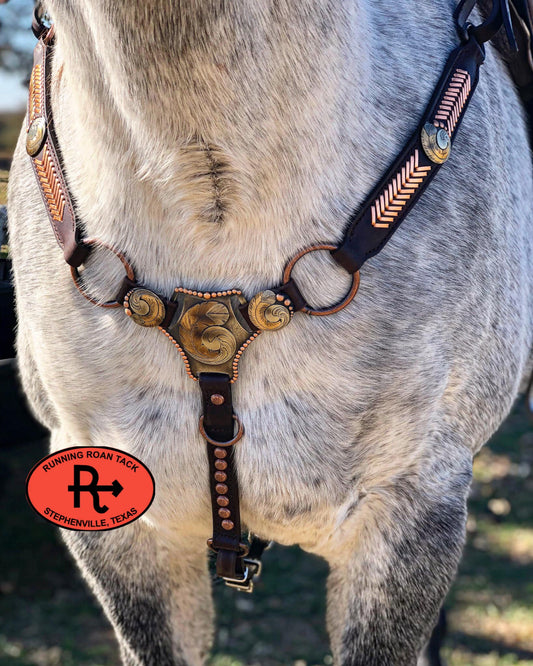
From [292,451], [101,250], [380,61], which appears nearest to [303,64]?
[380,61]

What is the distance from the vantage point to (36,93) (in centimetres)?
129

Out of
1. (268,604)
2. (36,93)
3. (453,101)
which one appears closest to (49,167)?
(36,93)

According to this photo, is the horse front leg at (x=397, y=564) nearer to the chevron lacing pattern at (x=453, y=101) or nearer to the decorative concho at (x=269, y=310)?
the decorative concho at (x=269, y=310)

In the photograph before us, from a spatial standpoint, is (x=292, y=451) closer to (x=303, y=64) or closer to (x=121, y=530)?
(x=121, y=530)

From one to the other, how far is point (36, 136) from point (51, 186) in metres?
0.10

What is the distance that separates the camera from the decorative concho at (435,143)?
3.76 feet

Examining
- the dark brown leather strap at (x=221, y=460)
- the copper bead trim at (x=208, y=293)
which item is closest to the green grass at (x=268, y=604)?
the dark brown leather strap at (x=221, y=460)

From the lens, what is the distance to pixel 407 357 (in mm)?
1203

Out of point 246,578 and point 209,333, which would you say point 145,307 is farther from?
point 246,578

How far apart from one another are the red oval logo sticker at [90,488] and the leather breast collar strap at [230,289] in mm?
127

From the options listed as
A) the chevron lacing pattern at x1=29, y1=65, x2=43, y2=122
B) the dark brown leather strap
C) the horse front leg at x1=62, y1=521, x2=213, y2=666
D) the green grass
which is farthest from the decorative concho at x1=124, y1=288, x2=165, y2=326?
the green grass

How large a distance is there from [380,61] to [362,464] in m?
0.61

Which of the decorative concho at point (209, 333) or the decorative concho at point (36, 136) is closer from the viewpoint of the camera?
the decorative concho at point (209, 333)

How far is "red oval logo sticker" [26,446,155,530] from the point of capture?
1.25 metres
